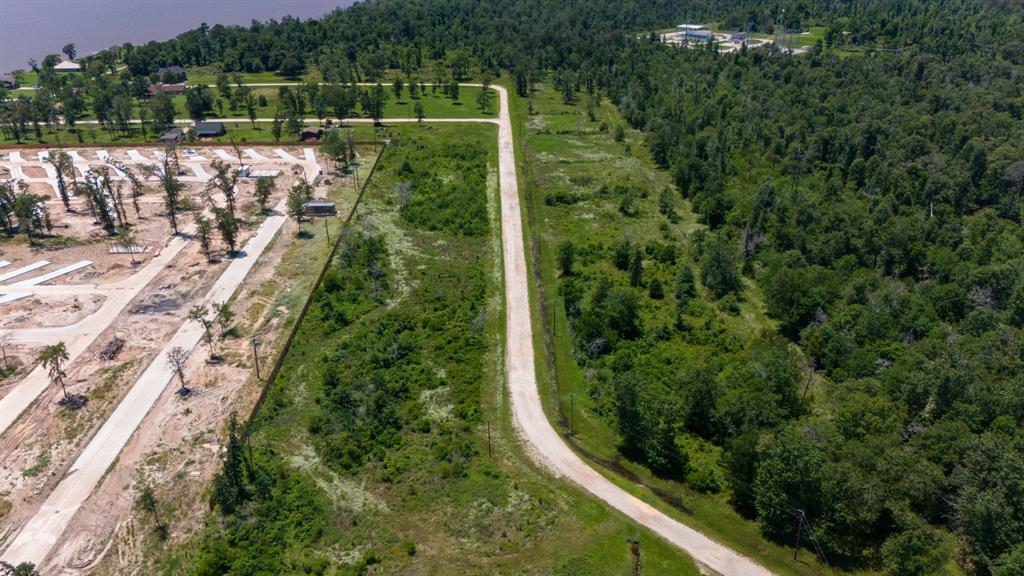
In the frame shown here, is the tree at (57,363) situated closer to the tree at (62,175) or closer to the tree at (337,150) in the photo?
the tree at (62,175)

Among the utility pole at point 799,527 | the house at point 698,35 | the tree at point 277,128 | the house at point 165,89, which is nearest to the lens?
the utility pole at point 799,527

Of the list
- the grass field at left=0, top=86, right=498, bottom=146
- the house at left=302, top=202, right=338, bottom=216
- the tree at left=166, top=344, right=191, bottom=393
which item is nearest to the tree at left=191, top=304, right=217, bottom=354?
the tree at left=166, top=344, right=191, bottom=393

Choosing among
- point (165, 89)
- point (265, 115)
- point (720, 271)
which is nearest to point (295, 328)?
point (720, 271)

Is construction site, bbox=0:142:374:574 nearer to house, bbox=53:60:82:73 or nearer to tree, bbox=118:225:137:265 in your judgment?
tree, bbox=118:225:137:265

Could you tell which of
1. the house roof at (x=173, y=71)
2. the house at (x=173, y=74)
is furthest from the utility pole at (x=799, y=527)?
the house roof at (x=173, y=71)

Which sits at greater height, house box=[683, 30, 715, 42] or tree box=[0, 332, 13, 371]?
house box=[683, 30, 715, 42]

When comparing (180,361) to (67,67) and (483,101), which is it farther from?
(67,67)
